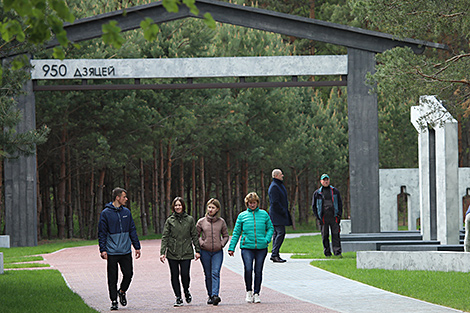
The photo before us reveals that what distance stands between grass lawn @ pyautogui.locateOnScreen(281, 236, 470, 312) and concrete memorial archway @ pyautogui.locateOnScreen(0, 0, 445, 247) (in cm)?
732

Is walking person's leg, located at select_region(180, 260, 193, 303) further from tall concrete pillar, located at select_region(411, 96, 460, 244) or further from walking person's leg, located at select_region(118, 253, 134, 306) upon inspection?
tall concrete pillar, located at select_region(411, 96, 460, 244)

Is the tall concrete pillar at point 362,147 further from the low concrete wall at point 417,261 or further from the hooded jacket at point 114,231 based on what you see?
the hooded jacket at point 114,231

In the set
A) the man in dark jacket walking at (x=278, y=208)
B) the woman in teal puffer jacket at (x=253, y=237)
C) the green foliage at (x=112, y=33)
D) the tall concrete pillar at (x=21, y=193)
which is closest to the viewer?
the green foliage at (x=112, y=33)

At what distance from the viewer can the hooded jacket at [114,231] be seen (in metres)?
9.65

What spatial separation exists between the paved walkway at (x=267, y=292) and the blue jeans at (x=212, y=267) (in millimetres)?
266

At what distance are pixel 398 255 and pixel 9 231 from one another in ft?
45.3

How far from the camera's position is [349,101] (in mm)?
22125

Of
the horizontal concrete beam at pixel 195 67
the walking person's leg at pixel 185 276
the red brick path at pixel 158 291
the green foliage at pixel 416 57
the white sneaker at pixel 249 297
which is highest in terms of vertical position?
the horizontal concrete beam at pixel 195 67

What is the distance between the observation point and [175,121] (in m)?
32.8

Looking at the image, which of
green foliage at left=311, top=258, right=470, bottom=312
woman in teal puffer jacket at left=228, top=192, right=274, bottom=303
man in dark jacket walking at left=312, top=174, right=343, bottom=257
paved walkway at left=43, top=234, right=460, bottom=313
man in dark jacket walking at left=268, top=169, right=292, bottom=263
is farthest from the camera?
man in dark jacket walking at left=312, top=174, right=343, bottom=257

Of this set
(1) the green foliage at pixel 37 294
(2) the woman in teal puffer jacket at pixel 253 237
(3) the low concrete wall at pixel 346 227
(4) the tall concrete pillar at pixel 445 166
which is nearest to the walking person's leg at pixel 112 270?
(1) the green foliage at pixel 37 294

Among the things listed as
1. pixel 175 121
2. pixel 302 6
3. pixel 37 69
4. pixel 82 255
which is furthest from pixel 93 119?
pixel 302 6

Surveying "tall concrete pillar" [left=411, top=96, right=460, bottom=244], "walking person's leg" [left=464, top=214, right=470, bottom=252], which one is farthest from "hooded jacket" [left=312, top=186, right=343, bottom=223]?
"walking person's leg" [left=464, top=214, right=470, bottom=252]

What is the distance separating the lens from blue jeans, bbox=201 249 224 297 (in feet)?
32.4
